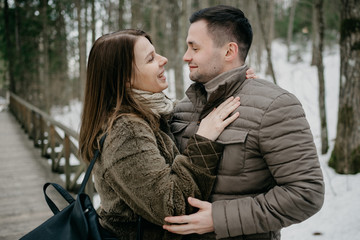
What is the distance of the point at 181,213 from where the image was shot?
1.50 metres

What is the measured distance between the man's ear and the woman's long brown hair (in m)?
0.53

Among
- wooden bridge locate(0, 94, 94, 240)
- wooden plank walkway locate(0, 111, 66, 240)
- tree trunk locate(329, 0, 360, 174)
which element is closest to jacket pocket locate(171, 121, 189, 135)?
wooden bridge locate(0, 94, 94, 240)

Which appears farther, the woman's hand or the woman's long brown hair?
the woman's long brown hair

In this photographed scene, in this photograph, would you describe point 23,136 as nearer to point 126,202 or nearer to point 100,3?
point 100,3

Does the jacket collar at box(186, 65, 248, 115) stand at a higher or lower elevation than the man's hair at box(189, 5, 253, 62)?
lower

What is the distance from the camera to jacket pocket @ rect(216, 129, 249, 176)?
1515 mm

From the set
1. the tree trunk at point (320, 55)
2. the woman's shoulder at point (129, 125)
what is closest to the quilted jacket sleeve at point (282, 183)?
the woman's shoulder at point (129, 125)

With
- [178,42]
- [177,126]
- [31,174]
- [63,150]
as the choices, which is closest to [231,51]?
[177,126]

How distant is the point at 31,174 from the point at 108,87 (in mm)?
5500

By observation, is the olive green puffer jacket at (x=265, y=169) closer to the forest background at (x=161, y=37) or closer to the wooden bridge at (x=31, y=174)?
the forest background at (x=161, y=37)

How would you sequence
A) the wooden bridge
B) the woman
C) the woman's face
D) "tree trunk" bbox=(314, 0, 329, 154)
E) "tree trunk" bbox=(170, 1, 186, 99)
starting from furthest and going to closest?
1. "tree trunk" bbox=(170, 1, 186, 99)
2. "tree trunk" bbox=(314, 0, 329, 154)
3. the wooden bridge
4. the woman's face
5. the woman

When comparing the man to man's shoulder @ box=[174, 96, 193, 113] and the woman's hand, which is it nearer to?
A: the woman's hand

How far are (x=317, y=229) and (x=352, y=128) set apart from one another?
5.55ft

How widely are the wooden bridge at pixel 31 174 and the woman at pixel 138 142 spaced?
8.21 feet
